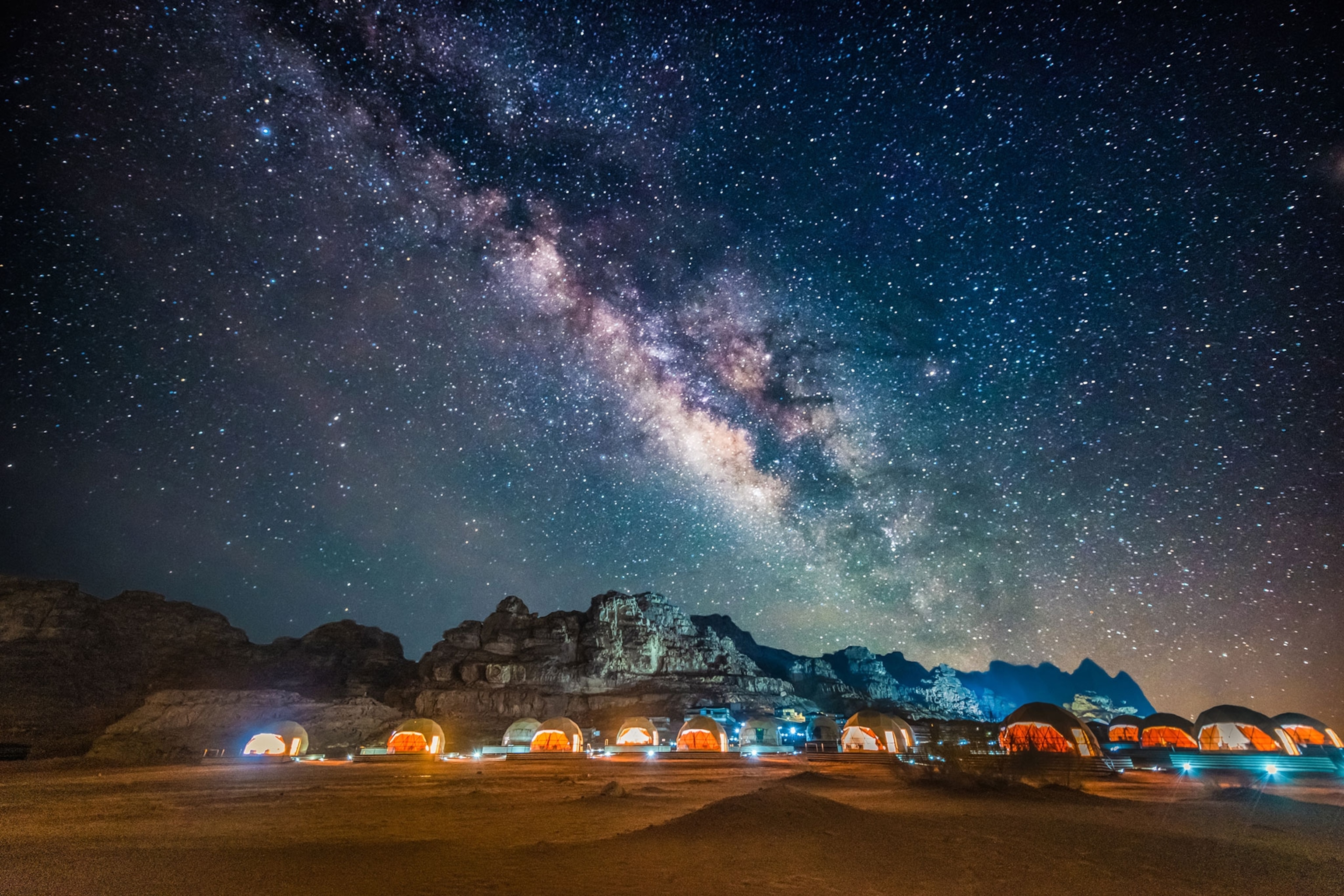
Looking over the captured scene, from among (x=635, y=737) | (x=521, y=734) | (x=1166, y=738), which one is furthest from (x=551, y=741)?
(x=1166, y=738)

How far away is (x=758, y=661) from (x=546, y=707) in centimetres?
10300

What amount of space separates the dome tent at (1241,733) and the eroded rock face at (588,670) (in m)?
57.9

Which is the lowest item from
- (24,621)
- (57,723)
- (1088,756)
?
(57,723)

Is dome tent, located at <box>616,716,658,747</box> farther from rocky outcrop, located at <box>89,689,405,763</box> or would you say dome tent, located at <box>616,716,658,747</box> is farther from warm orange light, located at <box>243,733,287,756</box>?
warm orange light, located at <box>243,733,287,756</box>

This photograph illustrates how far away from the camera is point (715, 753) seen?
46.0 meters

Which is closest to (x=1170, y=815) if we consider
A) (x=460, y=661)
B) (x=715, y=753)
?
(x=715, y=753)

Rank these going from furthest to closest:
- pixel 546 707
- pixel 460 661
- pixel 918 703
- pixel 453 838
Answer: pixel 918 703, pixel 460 661, pixel 546 707, pixel 453 838

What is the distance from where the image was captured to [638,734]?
61531mm

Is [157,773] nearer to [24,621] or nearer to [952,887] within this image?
[952,887]

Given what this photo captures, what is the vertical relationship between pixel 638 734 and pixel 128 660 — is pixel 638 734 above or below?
below

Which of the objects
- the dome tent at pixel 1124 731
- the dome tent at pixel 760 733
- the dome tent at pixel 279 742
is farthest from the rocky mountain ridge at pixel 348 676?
the dome tent at pixel 1124 731

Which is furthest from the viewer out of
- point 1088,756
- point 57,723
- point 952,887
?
point 57,723

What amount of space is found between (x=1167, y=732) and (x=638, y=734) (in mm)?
50171

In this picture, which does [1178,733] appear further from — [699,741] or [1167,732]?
[699,741]
